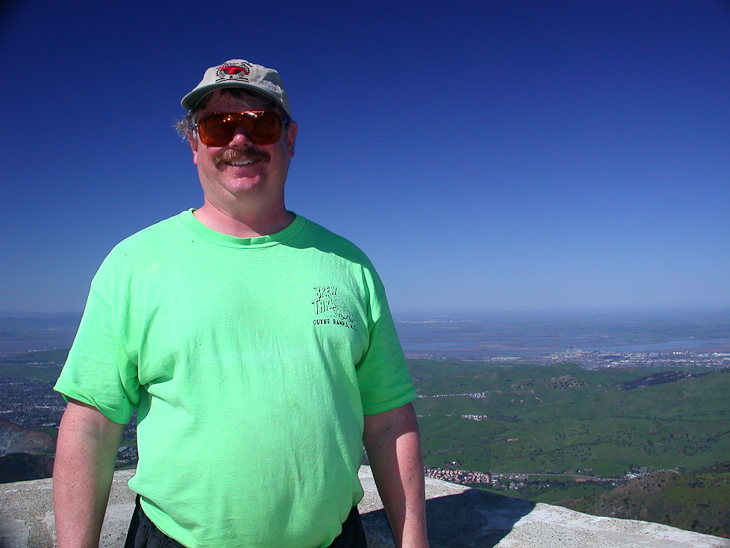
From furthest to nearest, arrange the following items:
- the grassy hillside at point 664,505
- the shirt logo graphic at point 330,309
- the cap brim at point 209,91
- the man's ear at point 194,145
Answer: the grassy hillside at point 664,505, the man's ear at point 194,145, the cap brim at point 209,91, the shirt logo graphic at point 330,309

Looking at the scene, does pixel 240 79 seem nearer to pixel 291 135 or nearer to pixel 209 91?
pixel 209 91

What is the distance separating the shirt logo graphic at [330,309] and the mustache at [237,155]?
65 cm

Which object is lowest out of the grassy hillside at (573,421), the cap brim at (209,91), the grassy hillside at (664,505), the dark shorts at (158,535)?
the grassy hillside at (573,421)

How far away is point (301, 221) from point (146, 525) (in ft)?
4.53

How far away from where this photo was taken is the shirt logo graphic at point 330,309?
183 centimetres

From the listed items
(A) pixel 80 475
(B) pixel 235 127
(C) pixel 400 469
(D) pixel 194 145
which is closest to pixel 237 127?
(B) pixel 235 127

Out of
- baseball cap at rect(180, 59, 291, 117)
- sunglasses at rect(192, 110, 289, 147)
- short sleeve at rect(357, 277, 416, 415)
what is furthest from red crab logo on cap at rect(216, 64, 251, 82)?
short sleeve at rect(357, 277, 416, 415)

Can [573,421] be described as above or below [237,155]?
below

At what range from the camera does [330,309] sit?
6.12 ft

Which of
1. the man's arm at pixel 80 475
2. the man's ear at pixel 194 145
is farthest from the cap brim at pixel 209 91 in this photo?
the man's arm at pixel 80 475

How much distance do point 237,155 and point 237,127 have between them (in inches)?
5.3

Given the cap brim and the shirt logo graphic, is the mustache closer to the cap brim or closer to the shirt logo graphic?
the cap brim

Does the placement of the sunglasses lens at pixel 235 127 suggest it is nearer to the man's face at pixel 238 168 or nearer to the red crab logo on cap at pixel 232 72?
the man's face at pixel 238 168

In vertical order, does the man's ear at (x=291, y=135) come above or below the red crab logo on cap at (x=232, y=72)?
below
